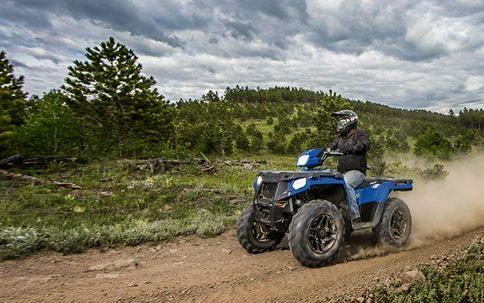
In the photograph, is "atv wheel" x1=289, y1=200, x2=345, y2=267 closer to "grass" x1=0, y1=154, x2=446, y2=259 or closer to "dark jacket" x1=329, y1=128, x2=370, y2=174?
"dark jacket" x1=329, y1=128, x2=370, y2=174

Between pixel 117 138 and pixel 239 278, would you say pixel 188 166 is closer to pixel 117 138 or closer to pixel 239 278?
pixel 239 278

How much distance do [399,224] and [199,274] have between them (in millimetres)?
4352

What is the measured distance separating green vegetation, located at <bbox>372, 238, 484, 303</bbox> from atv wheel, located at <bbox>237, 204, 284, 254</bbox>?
2478mm

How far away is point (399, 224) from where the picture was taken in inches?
284

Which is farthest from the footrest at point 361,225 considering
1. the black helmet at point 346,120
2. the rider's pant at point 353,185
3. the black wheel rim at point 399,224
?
the black helmet at point 346,120

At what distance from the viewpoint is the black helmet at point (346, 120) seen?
7363 millimetres

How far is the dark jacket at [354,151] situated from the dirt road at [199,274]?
1.62 m

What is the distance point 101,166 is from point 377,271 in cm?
2072

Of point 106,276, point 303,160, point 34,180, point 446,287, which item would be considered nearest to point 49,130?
point 34,180

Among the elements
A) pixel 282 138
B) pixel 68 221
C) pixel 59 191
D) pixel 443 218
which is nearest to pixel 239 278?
pixel 68 221

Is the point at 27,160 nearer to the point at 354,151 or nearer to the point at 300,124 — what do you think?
the point at 354,151

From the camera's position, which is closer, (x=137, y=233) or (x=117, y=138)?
(x=137, y=233)

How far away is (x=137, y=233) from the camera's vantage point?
295 inches

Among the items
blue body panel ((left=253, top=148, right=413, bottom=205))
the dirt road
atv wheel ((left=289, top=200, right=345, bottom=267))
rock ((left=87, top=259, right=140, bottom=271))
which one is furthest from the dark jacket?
rock ((left=87, top=259, right=140, bottom=271))
